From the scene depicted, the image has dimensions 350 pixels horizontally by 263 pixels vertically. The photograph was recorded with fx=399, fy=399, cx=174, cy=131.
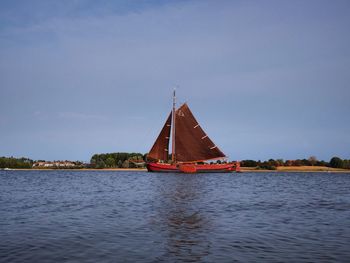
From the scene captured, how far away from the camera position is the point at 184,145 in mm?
87875

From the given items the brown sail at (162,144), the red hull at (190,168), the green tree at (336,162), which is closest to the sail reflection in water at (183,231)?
the brown sail at (162,144)

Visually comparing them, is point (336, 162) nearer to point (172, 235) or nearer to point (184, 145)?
point (184, 145)

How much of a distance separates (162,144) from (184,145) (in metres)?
5.08

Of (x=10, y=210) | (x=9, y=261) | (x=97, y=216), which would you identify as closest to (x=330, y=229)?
(x=97, y=216)

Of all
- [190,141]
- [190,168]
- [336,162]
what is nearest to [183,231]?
[190,141]

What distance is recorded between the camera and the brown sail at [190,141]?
85.6m

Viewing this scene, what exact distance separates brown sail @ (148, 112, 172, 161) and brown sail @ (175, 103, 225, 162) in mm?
2211

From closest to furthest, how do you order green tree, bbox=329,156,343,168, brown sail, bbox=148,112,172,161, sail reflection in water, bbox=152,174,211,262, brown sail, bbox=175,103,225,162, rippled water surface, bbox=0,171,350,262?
rippled water surface, bbox=0,171,350,262
sail reflection in water, bbox=152,174,211,262
brown sail, bbox=175,103,225,162
brown sail, bbox=148,112,172,161
green tree, bbox=329,156,343,168

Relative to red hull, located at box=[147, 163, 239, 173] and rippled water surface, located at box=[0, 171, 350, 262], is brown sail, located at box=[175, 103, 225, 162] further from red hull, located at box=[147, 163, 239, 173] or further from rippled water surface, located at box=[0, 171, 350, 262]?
rippled water surface, located at box=[0, 171, 350, 262]

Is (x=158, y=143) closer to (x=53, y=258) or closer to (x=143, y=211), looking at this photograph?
(x=143, y=211)

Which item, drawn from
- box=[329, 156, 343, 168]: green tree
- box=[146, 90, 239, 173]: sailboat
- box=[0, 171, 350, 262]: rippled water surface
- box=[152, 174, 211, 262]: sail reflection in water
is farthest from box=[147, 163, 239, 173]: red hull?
box=[329, 156, 343, 168]: green tree

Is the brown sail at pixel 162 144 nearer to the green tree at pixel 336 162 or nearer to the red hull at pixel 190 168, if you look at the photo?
the red hull at pixel 190 168

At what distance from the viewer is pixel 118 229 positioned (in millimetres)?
16219

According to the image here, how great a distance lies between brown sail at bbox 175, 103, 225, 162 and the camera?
85625 millimetres
